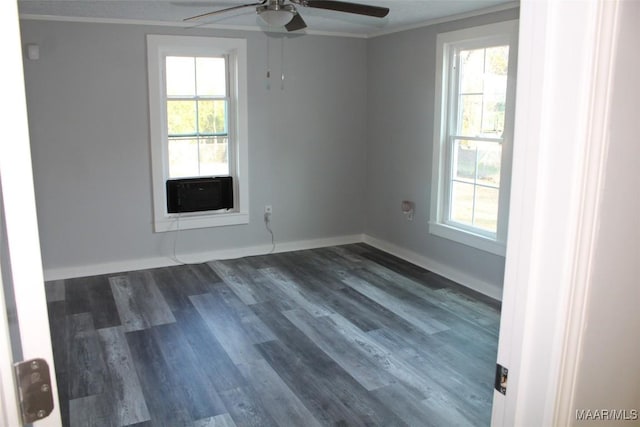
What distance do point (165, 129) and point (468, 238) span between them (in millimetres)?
2924

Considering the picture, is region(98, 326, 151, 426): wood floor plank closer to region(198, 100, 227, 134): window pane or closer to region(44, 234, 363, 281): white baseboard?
region(44, 234, 363, 281): white baseboard

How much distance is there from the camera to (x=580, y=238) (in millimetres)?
958

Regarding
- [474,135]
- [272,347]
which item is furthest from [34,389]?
[474,135]

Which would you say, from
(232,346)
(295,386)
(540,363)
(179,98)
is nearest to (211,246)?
(179,98)

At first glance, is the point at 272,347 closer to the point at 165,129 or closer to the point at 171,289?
the point at 171,289

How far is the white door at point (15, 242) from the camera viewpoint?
0.73 meters

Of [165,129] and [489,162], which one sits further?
[165,129]

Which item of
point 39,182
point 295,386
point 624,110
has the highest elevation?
point 624,110

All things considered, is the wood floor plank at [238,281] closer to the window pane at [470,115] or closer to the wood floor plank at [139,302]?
the wood floor plank at [139,302]

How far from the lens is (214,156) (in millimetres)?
5344

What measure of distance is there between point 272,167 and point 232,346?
2.41 metres

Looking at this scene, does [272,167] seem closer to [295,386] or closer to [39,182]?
[39,182]

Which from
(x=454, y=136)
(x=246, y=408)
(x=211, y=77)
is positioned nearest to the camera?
(x=246, y=408)

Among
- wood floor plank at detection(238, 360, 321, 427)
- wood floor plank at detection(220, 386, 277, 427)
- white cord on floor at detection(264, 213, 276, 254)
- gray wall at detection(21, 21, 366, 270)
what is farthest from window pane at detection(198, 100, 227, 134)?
wood floor plank at detection(220, 386, 277, 427)
